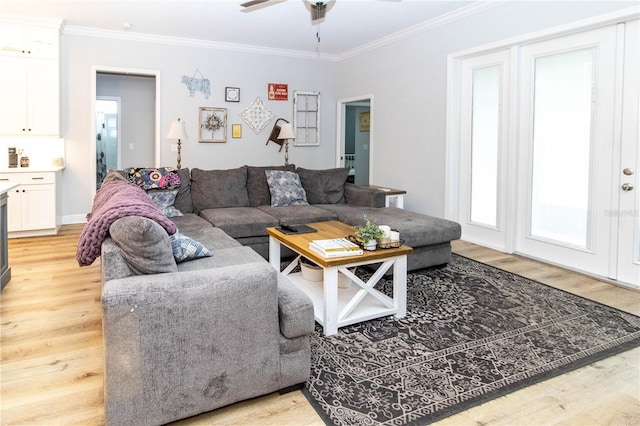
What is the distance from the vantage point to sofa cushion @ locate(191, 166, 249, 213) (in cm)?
468

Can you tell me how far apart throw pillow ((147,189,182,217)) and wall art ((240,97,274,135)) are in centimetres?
279

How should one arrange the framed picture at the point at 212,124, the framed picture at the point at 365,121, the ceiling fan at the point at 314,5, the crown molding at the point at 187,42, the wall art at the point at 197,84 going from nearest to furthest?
the ceiling fan at the point at 314,5
the crown molding at the point at 187,42
the wall art at the point at 197,84
the framed picture at the point at 212,124
the framed picture at the point at 365,121

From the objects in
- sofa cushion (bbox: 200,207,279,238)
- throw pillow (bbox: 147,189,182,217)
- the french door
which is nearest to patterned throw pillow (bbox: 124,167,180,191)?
throw pillow (bbox: 147,189,182,217)

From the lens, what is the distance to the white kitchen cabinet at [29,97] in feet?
17.2

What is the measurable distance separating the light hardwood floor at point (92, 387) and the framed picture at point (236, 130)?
3.97 m

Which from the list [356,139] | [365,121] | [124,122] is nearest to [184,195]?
[124,122]

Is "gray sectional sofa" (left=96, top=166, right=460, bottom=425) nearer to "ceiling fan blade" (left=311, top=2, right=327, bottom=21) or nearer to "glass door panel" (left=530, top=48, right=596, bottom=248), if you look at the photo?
"ceiling fan blade" (left=311, top=2, right=327, bottom=21)

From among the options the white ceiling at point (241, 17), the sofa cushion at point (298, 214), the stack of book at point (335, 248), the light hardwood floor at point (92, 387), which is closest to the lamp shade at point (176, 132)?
the white ceiling at point (241, 17)

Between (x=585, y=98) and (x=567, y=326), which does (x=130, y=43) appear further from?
(x=567, y=326)

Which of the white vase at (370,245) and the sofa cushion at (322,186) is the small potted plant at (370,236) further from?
the sofa cushion at (322,186)

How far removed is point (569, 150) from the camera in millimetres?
4004

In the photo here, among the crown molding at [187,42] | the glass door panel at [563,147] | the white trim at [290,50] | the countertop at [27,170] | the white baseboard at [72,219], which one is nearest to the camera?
the glass door panel at [563,147]

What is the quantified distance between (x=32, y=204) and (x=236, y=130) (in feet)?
9.76

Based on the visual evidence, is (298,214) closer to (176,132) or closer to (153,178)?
(153,178)
